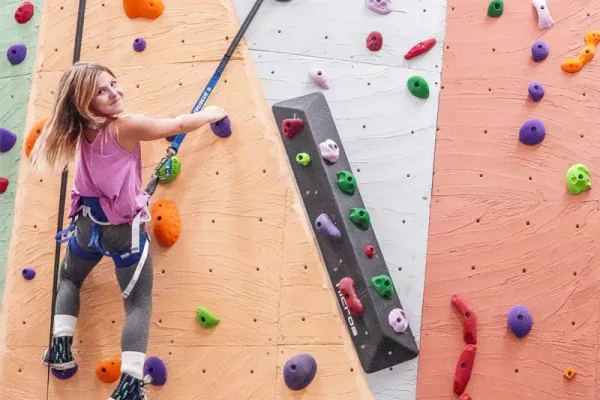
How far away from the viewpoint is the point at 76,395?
2.79 metres

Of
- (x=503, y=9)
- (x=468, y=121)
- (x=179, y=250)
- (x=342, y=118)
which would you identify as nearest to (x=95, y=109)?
(x=179, y=250)

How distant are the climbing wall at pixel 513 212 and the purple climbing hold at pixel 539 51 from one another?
2 cm

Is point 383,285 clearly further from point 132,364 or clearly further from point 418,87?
point 132,364

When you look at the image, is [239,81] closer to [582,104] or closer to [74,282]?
[74,282]

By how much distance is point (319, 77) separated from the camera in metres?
2.86

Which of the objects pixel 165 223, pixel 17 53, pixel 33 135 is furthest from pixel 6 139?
pixel 165 223

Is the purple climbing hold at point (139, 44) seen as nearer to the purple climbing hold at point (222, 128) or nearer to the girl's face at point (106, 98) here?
the purple climbing hold at point (222, 128)

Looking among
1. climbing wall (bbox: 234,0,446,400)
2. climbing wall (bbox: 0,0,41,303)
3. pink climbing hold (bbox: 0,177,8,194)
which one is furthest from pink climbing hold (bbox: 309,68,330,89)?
pink climbing hold (bbox: 0,177,8,194)

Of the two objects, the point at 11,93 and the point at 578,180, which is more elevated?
the point at 578,180

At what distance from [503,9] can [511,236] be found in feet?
2.53

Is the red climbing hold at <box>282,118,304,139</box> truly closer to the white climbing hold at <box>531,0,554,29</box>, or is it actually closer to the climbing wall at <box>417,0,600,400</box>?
the climbing wall at <box>417,0,600,400</box>

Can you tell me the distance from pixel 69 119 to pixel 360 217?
0.93 meters

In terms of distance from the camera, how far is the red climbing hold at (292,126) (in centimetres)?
280

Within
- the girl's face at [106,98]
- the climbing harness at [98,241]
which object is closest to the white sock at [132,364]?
the climbing harness at [98,241]
